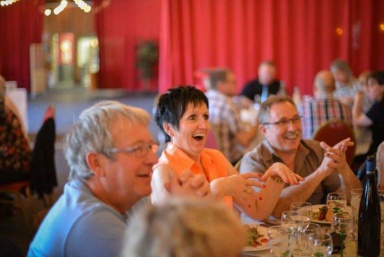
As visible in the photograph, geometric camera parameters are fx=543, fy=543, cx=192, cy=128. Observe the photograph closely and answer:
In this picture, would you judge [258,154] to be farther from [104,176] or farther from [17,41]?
[17,41]

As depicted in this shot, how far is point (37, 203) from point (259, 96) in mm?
3154

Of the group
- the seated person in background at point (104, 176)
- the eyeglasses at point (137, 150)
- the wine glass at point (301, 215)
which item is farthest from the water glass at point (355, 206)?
the eyeglasses at point (137, 150)

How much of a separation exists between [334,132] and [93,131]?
118 inches

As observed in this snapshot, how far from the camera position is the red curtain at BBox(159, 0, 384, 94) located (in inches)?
324

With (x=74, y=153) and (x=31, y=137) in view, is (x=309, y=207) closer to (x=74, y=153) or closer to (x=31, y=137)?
(x=74, y=153)

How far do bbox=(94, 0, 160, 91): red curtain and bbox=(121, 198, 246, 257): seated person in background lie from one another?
1421 centimetres

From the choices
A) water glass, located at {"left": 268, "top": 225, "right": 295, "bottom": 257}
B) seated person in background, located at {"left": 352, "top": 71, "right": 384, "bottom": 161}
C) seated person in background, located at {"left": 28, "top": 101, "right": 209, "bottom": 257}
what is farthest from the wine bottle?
seated person in background, located at {"left": 352, "top": 71, "right": 384, "bottom": 161}

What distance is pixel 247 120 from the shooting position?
5660mm

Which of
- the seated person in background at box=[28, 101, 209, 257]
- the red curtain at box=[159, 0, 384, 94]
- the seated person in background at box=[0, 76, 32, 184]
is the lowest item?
the seated person in background at box=[0, 76, 32, 184]

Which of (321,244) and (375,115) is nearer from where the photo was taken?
(321,244)

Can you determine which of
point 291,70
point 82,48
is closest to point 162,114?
point 291,70

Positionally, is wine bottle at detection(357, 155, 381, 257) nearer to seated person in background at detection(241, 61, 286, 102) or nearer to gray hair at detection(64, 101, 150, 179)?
gray hair at detection(64, 101, 150, 179)

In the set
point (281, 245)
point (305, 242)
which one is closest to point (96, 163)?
point (281, 245)

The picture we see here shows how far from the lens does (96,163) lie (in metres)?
1.76
